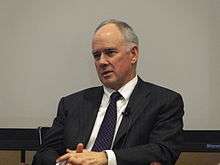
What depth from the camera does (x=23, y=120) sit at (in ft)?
8.94

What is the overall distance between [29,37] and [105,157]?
3.83 ft

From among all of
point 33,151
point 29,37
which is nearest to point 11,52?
point 29,37

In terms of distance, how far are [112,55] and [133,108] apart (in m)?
0.31

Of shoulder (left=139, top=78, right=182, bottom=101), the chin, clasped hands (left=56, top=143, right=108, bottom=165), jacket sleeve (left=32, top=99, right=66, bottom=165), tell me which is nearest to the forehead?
the chin

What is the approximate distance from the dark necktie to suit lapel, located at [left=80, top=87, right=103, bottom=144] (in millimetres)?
63

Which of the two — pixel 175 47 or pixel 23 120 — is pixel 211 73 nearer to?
pixel 175 47

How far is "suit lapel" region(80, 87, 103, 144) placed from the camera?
7.20 feet

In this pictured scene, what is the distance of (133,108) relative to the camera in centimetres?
214

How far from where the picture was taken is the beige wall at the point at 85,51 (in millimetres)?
2650

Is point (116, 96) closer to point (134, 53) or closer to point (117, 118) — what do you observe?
point (117, 118)

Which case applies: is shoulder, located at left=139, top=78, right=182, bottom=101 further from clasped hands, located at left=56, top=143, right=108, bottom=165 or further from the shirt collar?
clasped hands, located at left=56, top=143, right=108, bottom=165

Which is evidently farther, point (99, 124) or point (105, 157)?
point (99, 124)

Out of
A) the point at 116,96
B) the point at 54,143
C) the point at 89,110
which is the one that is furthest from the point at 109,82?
the point at 54,143

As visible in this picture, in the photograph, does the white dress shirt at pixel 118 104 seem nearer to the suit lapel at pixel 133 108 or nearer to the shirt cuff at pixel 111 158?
the suit lapel at pixel 133 108
